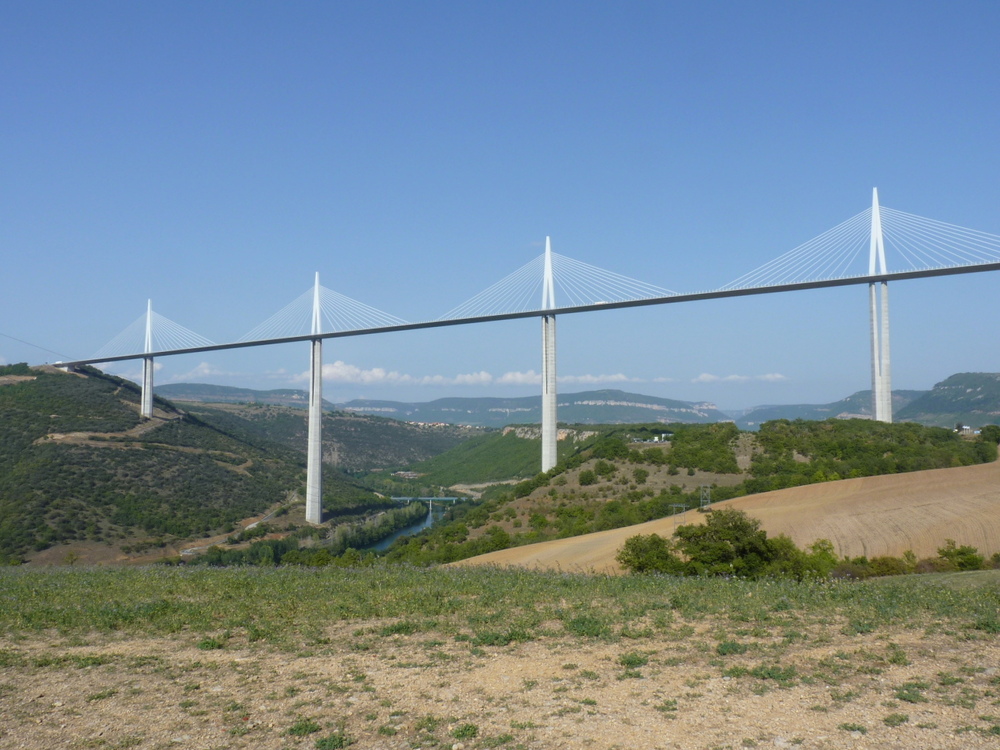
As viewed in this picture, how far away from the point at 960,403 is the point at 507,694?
15213 centimetres

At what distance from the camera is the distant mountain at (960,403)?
113 m

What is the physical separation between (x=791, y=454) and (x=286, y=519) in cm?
3317

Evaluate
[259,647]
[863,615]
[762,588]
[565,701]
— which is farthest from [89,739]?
[762,588]

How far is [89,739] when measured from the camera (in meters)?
5.67

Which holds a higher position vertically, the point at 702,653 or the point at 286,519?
the point at 702,653

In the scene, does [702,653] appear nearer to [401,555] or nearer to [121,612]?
[121,612]

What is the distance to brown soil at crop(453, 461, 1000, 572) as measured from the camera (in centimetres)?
1977

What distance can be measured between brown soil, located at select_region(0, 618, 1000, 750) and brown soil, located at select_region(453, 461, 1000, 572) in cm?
888

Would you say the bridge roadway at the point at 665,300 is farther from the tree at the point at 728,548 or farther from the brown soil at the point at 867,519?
the tree at the point at 728,548

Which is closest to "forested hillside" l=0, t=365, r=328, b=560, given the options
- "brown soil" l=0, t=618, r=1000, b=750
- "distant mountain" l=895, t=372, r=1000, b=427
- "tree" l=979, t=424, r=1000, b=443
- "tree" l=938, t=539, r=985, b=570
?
"brown soil" l=0, t=618, r=1000, b=750

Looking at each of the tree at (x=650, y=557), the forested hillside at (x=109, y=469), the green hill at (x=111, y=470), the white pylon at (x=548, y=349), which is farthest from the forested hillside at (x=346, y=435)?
the tree at (x=650, y=557)

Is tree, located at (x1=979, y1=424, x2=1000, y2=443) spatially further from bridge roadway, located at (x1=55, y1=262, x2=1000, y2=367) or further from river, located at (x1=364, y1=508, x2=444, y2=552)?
river, located at (x1=364, y1=508, x2=444, y2=552)

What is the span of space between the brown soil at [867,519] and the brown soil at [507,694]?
888cm

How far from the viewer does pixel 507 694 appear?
21.4ft
